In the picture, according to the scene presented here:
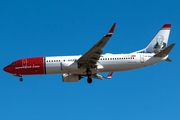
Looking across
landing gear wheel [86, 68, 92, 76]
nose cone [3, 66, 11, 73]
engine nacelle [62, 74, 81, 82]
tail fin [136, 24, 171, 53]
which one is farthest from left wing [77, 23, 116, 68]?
nose cone [3, 66, 11, 73]

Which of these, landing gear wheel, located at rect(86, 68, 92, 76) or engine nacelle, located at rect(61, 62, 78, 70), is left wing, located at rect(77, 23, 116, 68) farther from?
engine nacelle, located at rect(61, 62, 78, 70)

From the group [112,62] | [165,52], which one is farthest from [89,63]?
[165,52]

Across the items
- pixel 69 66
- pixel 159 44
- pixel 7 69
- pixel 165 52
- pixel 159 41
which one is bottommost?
pixel 7 69

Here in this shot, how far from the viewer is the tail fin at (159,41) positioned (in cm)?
6938

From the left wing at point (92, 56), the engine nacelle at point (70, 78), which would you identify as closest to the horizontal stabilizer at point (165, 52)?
the left wing at point (92, 56)

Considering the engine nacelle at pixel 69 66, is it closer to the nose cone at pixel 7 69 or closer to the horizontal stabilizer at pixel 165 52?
the nose cone at pixel 7 69

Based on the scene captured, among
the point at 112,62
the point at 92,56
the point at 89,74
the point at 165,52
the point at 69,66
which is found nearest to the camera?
the point at 165,52

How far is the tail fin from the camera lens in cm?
6938

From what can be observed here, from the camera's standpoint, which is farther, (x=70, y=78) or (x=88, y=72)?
(x=70, y=78)

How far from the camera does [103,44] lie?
6378 centimetres

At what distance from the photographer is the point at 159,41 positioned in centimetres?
7062

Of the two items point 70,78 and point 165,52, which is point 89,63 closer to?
point 70,78

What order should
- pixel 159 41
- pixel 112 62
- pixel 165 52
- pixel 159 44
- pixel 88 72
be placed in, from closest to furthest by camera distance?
pixel 165 52 < pixel 112 62 < pixel 88 72 < pixel 159 44 < pixel 159 41

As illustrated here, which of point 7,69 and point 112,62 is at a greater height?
point 112,62
